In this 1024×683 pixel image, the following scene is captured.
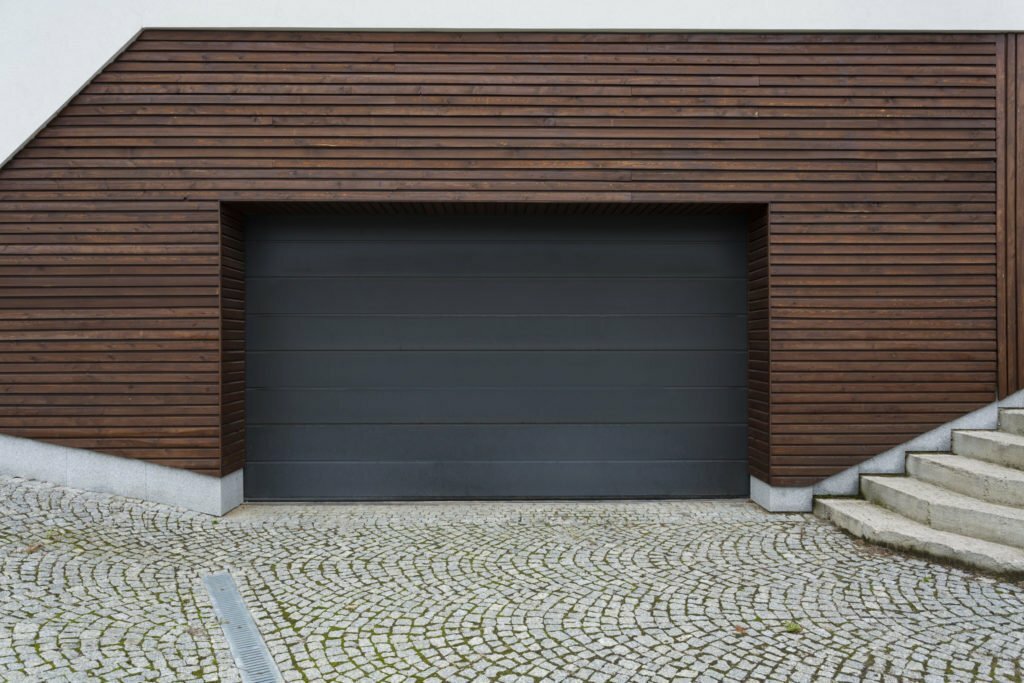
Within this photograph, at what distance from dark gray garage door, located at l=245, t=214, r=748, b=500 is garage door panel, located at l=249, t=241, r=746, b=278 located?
1 centimetres

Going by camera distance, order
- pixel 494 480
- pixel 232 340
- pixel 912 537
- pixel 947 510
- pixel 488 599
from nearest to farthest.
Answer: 1. pixel 488 599
2. pixel 912 537
3. pixel 947 510
4. pixel 232 340
5. pixel 494 480

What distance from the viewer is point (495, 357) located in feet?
19.2

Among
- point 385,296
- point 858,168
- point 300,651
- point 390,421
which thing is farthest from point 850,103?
point 300,651

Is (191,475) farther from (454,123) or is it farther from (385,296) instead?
(454,123)

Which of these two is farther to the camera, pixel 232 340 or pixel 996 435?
pixel 232 340

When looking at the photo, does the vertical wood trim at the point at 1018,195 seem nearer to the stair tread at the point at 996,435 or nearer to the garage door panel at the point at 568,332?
the stair tread at the point at 996,435

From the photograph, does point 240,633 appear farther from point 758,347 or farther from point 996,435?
point 996,435

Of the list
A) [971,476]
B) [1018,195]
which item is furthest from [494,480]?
[1018,195]

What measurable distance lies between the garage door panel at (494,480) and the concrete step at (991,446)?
1.72 metres

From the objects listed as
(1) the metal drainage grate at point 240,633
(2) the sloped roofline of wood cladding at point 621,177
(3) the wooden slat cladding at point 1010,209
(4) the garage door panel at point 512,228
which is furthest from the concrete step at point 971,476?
(1) the metal drainage grate at point 240,633

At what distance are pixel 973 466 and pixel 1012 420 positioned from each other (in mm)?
703

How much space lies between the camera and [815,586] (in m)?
3.82

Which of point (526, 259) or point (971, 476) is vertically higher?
point (526, 259)

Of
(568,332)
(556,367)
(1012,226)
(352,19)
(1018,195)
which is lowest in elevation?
(556,367)
